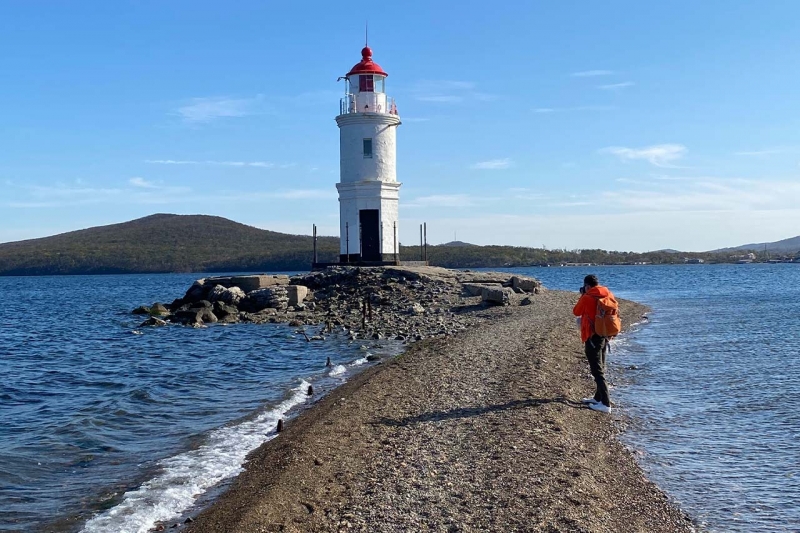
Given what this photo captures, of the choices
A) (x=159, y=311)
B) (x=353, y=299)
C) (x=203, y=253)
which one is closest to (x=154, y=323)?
(x=159, y=311)

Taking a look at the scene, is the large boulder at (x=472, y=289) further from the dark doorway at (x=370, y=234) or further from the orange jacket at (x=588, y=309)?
the orange jacket at (x=588, y=309)

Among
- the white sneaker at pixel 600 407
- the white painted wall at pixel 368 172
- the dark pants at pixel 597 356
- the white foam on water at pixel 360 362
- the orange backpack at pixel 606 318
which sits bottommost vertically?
the white foam on water at pixel 360 362

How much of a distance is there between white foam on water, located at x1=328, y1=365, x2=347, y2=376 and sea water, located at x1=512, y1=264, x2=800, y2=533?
5.41m

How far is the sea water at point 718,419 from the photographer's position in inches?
288

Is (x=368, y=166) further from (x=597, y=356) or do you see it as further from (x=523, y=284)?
(x=597, y=356)

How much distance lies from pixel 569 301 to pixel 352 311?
8.76 metres

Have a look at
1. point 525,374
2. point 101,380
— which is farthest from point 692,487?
point 101,380

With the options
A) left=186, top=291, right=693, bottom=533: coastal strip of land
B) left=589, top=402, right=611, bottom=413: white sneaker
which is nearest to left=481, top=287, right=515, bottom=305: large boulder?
left=186, top=291, right=693, bottom=533: coastal strip of land

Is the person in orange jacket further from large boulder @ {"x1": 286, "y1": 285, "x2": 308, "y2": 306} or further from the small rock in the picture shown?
the small rock

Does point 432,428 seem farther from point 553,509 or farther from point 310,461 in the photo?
point 553,509

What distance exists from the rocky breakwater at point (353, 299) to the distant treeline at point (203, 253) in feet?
236

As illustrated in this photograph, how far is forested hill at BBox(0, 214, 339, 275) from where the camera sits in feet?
420

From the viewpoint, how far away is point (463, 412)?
10.2 metres

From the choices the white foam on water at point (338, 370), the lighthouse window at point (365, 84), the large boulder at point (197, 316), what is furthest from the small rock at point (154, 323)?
the white foam on water at point (338, 370)
